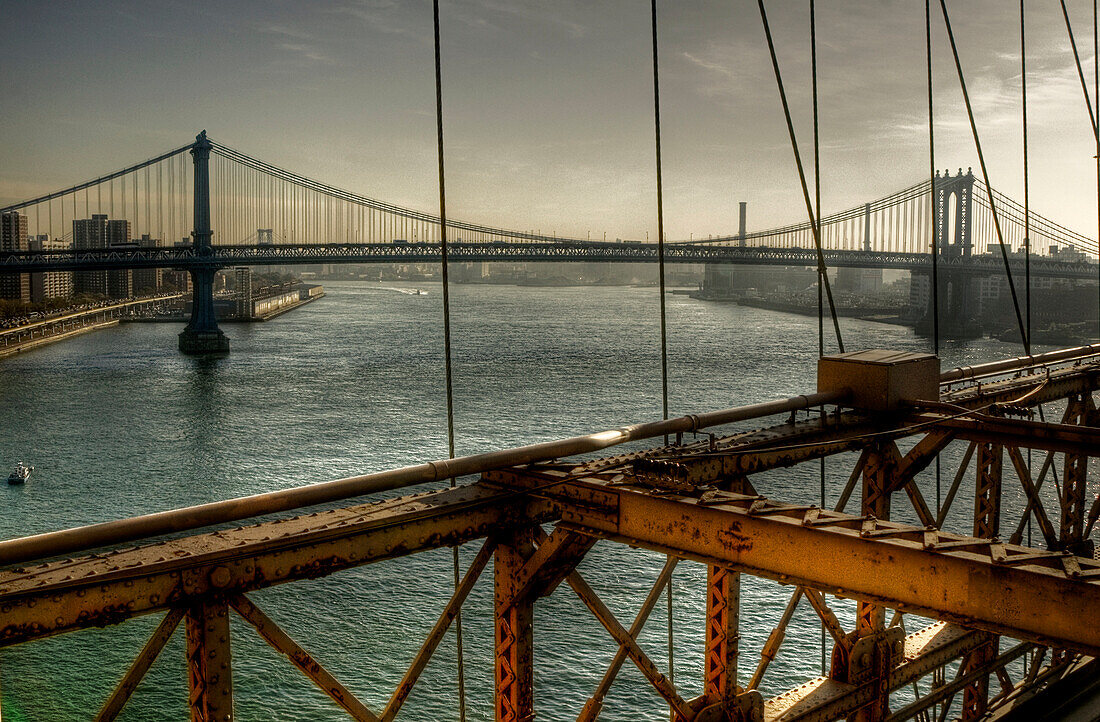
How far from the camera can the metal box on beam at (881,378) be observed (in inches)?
287

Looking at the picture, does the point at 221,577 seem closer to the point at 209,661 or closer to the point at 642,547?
the point at 209,661

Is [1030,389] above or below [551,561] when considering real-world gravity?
above

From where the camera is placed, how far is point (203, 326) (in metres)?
65.5

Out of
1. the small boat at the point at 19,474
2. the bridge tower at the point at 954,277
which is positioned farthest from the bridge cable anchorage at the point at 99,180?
the bridge tower at the point at 954,277

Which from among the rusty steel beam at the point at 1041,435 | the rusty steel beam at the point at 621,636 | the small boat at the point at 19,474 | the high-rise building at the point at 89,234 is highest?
the high-rise building at the point at 89,234

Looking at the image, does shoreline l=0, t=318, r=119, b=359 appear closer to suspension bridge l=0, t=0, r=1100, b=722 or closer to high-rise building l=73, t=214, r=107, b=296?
high-rise building l=73, t=214, r=107, b=296

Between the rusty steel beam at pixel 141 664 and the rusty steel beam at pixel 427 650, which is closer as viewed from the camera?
the rusty steel beam at pixel 141 664

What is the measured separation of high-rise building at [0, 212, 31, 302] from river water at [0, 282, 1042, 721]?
715 centimetres

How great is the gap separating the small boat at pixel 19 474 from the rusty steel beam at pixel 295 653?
3194cm

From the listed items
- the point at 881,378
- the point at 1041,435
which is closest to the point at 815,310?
the point at 881,378

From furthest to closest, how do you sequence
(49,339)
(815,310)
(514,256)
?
(815,310) < (49,339) < (514,256)

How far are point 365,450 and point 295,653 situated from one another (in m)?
31.6

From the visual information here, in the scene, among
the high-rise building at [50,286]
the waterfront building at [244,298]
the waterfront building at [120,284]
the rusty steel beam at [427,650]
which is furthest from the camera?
the waterfront building at [244,298]

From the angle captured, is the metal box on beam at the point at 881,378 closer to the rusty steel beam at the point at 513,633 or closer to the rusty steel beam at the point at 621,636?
the rusty steel beam at the point at 621,636
